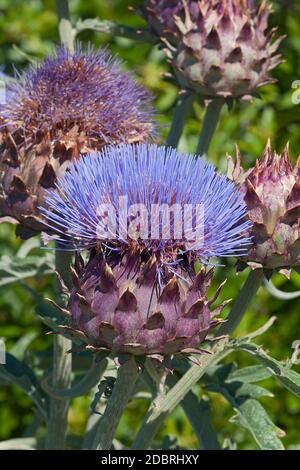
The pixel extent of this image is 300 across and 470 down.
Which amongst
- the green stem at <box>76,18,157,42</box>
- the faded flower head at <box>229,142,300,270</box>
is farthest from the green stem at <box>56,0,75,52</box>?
the faded flower head at <box>229,142,300,270</box>

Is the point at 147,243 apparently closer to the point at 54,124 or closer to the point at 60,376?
the point at 54,124

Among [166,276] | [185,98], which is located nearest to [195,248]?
[166,276]

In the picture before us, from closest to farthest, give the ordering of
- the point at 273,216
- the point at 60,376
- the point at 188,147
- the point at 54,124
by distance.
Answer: the point at 273,216 → the point at 54,124 → the point at 60,376 → the point at 188,147

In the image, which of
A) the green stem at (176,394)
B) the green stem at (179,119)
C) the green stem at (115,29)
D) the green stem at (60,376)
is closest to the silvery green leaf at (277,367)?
the green stem at (176,394)

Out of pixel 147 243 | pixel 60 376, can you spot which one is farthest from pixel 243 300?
pixel 60 376

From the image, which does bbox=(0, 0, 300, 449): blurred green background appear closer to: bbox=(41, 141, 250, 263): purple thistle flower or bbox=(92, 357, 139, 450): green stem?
bbox=(92, 357, 139, 450): green stem

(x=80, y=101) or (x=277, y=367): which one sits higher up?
(x=80, y=101)
